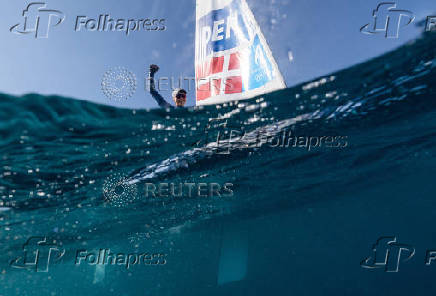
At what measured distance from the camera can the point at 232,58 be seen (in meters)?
6.89

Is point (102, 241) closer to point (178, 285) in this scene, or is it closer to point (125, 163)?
point (125, 163)

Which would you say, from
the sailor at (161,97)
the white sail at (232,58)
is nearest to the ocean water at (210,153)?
the sailor at (161,97)

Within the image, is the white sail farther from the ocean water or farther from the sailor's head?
the sailor's head

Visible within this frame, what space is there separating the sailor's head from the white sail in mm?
782

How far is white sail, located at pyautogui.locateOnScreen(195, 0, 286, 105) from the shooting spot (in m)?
6.69

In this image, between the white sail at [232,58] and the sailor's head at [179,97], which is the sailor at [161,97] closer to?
the sailor's head at [179,97]

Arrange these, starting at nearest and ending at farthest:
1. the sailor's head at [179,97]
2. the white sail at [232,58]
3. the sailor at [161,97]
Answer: the sailor at [161,97] < the sailor's head at [179,97] < the white sail at [232,58]

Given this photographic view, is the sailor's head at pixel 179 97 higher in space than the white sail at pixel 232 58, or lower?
lower

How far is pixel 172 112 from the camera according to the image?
247 inches

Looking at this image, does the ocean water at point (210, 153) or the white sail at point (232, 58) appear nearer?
the ocean water at point (210, 153)

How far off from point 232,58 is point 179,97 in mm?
1856

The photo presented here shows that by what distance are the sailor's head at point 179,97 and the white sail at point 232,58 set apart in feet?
2.57

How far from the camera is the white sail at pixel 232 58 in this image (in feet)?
22.0

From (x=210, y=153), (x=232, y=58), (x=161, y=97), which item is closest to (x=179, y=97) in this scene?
(x=161, y=97)
